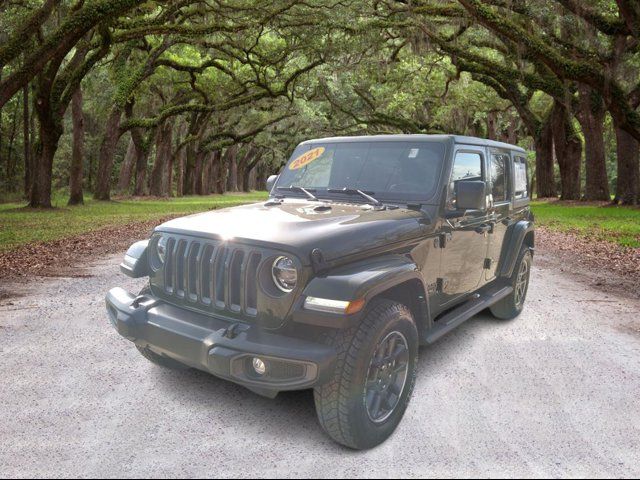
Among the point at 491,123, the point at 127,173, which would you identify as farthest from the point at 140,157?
the point at 491,123

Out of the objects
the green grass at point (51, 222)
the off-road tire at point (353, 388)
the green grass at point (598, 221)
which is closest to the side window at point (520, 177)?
the off-road tire at point (353, 388)

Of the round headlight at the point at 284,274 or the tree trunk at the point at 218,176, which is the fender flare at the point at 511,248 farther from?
the tree trunk at the point at 218,176

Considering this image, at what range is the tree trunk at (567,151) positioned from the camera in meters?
26.1

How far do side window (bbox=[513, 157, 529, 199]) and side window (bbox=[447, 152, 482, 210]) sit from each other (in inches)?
44.0

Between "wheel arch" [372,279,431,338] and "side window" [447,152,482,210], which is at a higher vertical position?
"side window" [447,152,482,210]

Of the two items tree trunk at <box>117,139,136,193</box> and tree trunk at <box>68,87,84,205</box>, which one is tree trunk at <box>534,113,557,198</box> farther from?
tree trunk at <box>117,139,136,193</box>

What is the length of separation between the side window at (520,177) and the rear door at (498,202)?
20 cm

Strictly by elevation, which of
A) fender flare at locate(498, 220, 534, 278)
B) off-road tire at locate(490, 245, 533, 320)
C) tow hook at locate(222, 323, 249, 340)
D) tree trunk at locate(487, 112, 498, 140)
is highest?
tree trunk at locate(487, 112, 498, 140)

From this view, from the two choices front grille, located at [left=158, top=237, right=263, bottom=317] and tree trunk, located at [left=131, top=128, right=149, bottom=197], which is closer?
front grille, located at [left=158, top=237, right=263, bottom=317]

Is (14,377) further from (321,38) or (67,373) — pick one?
(321,38)

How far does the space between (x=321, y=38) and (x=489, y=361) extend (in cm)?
1832

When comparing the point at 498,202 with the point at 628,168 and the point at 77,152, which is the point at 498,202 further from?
the point at 77,152

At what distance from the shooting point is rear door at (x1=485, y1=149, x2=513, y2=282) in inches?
203

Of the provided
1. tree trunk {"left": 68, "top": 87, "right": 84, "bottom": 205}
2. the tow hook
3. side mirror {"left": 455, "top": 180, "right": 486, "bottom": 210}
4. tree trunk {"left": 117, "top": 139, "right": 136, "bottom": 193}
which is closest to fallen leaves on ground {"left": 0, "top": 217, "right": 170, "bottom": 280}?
the tow hook
